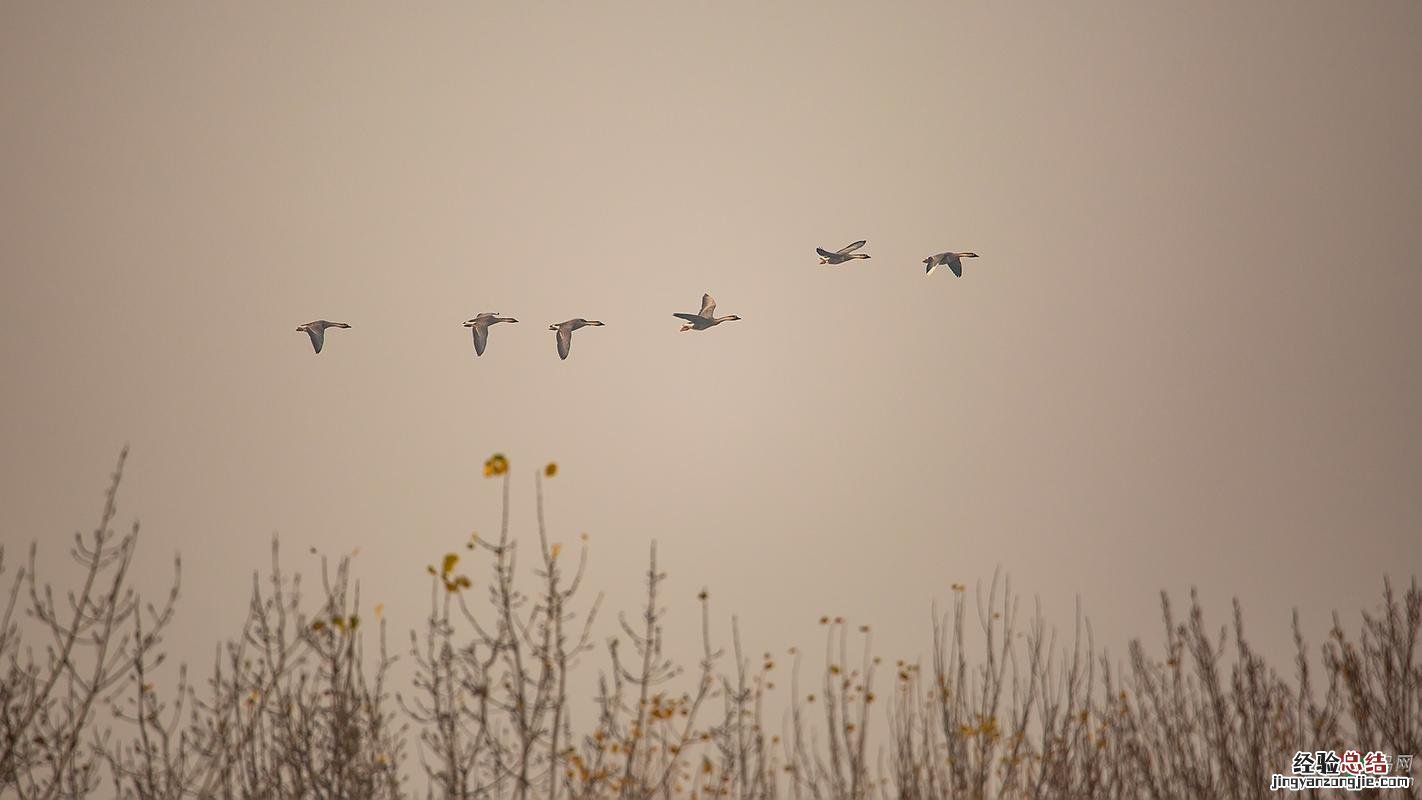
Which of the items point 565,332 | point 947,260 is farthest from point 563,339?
point 947,260

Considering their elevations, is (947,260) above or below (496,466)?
above

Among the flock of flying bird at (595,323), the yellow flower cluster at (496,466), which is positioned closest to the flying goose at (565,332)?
the flock of flying bird at (595,323)

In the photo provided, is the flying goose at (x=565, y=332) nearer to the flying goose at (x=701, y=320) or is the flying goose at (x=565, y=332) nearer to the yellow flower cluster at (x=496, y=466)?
the flying goose at (x=701, y=320)

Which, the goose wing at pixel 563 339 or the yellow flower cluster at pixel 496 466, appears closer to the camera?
the yellow flower cluster at pixel 496 466

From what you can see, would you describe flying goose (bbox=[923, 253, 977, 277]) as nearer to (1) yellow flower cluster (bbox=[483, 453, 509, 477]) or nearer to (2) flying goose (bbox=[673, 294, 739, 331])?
(2) flying goose (bbox=[673, 294, 739, 331])

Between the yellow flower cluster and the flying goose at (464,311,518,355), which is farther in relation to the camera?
the flying goose at (464,311,518,355)

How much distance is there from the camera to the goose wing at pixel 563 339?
1312 centimetres

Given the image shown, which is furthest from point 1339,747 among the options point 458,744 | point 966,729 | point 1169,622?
point 458,744

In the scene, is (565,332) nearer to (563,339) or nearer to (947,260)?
(563,339)

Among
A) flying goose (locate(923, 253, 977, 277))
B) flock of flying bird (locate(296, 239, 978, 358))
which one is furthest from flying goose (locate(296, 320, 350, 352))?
flying goose (locate(923, 253, 977, 277))

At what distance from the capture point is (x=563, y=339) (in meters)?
13.4

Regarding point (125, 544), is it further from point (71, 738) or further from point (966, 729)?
point (966, 729)

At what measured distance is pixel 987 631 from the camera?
9500mm

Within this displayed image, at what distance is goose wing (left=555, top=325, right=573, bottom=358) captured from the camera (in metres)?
13.1
